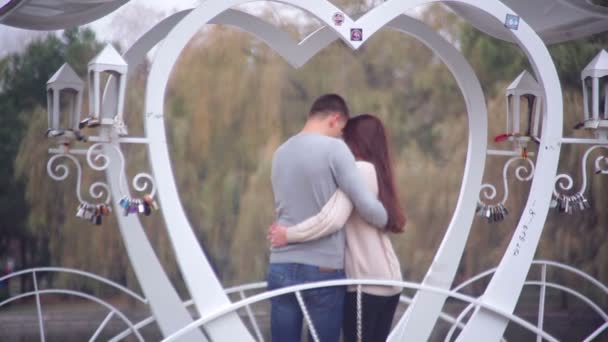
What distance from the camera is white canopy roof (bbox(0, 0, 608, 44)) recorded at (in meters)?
3.88

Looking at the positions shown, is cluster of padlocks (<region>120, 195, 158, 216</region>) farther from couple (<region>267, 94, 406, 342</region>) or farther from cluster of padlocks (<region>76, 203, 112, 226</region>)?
couple (<region>267, 94, 406, 342</region>)

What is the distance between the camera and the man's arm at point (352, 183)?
11.0 ft

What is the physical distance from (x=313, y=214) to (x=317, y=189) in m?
0.09

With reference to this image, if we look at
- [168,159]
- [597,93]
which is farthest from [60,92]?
[597,93]

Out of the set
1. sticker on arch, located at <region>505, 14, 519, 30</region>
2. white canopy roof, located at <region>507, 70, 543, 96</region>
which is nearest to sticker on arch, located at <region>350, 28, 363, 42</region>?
sticker on arch, located at <region>505, 14, 519, 30</region>

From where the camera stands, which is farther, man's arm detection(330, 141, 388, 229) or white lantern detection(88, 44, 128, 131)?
white lantern detection(88, 44, 128, 131)

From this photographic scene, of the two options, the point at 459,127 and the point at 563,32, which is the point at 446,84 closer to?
the point at 459,127

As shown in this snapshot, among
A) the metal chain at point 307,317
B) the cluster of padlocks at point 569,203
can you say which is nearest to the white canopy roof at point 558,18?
the cluster of padlocks at point 569,203

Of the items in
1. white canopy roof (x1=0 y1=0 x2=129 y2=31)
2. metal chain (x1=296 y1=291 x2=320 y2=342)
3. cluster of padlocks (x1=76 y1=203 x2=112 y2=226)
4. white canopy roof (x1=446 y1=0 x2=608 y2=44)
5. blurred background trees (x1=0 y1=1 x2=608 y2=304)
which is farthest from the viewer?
blurred background trees (x1=0 y1=1 x2=608 y2=304)

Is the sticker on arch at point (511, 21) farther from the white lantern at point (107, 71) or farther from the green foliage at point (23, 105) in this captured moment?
the green foliage at point (23, 105)

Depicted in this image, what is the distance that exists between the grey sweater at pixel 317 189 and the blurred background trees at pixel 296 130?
4.71m

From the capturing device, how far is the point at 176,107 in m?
8.31

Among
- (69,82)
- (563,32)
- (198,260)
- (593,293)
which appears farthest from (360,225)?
(593,293)

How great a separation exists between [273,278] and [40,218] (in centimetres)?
491
